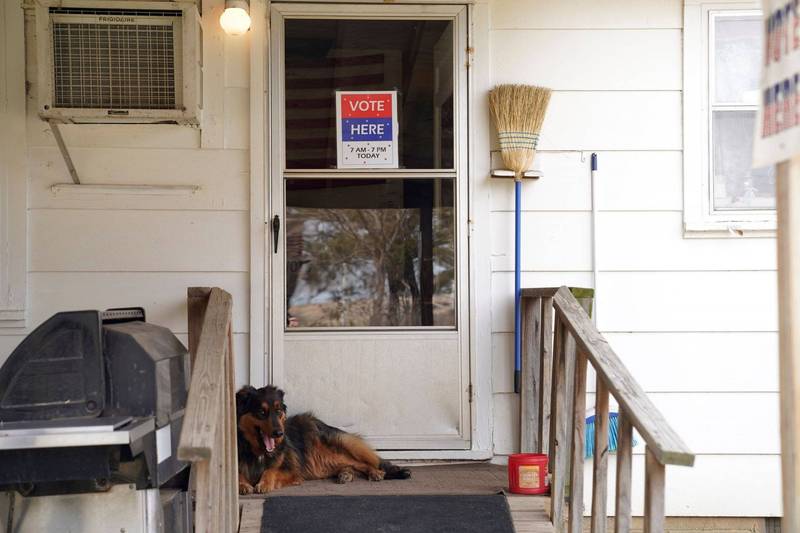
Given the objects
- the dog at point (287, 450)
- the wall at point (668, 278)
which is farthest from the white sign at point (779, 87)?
the dog at point (287, 450)

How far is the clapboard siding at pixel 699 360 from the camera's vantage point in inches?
192

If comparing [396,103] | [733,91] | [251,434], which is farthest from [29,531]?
[733,91]

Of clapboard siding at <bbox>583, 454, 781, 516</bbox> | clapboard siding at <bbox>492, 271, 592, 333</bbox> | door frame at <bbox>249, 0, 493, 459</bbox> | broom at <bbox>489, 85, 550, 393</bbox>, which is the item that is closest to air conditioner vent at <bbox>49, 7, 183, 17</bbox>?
door frame at <bbox>249, 0, 493, 459</bbox>

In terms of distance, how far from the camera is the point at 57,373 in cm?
325

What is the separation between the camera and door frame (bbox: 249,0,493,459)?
477cm

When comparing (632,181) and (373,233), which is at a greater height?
(632,181)

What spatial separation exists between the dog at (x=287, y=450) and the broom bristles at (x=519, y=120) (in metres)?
1.44

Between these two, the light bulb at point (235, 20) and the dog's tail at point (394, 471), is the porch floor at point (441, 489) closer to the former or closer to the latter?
the dog's tail at point (394, 471)

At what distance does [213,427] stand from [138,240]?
1945 mm

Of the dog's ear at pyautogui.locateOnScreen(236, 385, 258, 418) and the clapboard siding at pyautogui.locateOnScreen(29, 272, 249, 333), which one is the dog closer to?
the dog's ear at pyautogui.locateOnScreen(236, 385, 258, 418)

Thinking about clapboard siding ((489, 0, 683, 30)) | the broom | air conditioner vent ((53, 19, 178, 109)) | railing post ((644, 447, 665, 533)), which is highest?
clapboard siding ((489, 0, 683, 30))

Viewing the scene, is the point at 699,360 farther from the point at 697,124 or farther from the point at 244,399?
the point at 244,399

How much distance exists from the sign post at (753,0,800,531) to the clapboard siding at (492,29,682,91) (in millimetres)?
2332

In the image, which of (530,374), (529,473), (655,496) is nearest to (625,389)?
(655,496)
